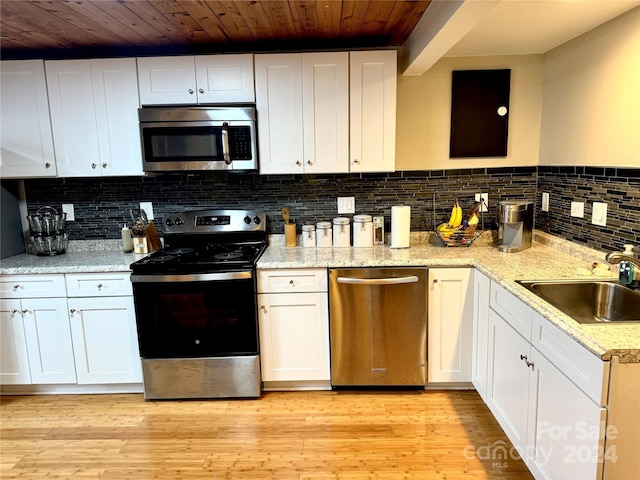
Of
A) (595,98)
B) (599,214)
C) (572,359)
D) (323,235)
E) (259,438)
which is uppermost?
(595,98)

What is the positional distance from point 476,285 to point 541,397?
2.78ft

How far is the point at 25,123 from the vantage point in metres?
2.66

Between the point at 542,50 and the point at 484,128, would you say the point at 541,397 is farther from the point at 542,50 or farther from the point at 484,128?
the point at 542,50

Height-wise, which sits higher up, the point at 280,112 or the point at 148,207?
the point at 280,112

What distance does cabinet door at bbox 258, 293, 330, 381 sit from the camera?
8.32 feet

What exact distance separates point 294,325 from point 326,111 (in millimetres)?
1373

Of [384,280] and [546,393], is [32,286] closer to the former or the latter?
[384,280]

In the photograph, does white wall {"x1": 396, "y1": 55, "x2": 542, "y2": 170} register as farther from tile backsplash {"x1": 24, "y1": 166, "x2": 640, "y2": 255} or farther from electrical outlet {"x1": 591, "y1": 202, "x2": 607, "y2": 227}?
electrical outlet {"x1": 591, "y1": 202, "x2": 607, "y2": 227}

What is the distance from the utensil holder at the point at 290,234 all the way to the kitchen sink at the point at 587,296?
1483mm

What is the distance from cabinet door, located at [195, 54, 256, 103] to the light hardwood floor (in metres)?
1.93

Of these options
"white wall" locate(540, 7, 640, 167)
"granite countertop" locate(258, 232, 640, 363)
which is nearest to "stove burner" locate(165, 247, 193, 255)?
"granite countertop" locate(258, 232, 640, 363)

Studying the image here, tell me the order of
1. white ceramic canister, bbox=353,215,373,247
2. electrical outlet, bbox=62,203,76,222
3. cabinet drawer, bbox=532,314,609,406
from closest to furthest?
cabinet drawer, bbox=532,314,609,406, white ceramic canister, bbox=353,215,373,247, electrical outlet, bbox=62,203,76,222

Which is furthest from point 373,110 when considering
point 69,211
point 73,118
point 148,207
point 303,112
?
point 69,211

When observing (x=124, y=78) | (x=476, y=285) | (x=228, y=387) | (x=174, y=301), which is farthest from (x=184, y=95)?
(x=476, y=285)
